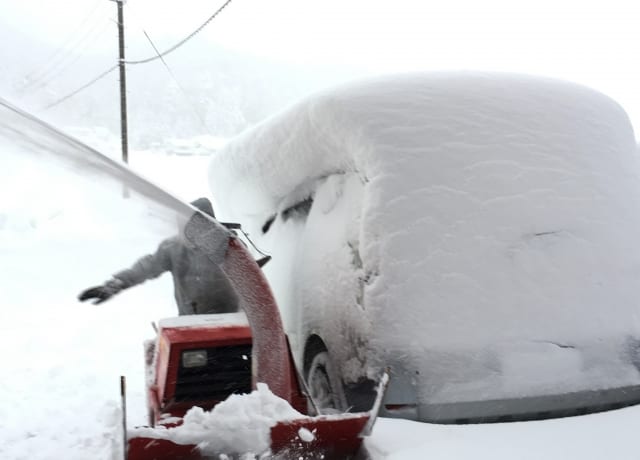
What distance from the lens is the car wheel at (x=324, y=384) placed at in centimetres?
273

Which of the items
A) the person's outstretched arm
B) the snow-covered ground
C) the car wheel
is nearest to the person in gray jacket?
the person's outstretched arm

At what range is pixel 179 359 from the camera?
238cm

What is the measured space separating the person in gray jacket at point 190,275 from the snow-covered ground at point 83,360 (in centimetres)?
11

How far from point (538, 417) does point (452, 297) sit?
0.63 metres

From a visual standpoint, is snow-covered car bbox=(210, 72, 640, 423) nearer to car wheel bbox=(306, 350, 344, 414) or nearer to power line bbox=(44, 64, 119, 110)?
car wheel bbox=(306, 350, 344, 414)

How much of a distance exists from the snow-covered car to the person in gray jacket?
0.78 metres

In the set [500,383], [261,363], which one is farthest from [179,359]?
[500,383]

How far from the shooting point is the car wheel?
8.97ft

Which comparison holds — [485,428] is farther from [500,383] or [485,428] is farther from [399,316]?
[399,316]

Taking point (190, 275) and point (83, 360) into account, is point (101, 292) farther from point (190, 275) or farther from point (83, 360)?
point (83, 360)

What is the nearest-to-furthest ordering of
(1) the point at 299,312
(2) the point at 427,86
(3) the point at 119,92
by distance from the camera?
(2) the point at 427,86 → (1) the point at 299,312 → (3) the point at 119,92

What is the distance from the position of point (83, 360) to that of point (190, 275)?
8.21 ft

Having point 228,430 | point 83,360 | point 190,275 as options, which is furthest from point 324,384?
point 83,360

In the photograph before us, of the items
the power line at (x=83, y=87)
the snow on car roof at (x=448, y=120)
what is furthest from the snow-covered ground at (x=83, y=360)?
the snow on car roof at (x=448, y=120)
